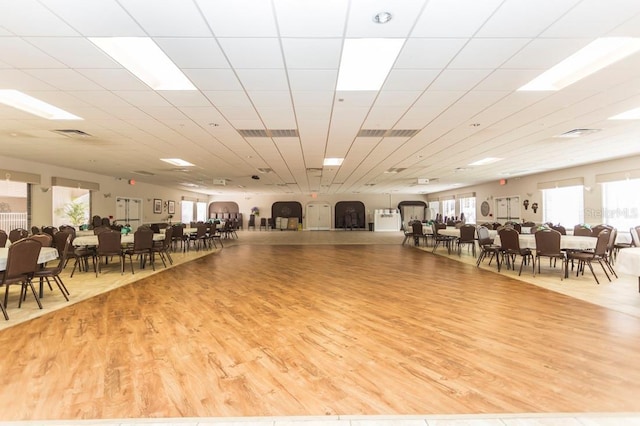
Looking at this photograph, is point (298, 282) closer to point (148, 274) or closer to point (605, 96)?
point (148, 274)

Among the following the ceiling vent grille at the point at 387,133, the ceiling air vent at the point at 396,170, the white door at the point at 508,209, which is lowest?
the white door at the point at 508,209

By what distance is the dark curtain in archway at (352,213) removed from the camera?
24.0 meters

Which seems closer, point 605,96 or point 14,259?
point 14,259

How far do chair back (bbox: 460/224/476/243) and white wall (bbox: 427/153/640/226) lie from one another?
448cm

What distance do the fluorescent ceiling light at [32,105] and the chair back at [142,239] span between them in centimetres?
260

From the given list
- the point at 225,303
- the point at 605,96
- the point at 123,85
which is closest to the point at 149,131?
the point at 123,85

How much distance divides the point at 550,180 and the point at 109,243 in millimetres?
14416

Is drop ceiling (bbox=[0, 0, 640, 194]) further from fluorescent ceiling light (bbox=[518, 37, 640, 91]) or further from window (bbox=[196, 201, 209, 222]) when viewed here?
window (bbox=[196, 201, 209, 222])

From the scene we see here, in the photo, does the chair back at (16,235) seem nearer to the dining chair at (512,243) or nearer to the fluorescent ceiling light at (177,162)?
the fluorescent ceiling light at (177,162)

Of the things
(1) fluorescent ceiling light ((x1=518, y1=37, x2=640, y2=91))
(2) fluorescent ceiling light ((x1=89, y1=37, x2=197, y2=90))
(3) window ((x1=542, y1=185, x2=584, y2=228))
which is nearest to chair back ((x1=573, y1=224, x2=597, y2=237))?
(3) window ((x1=542, y1=185, x2=584, y2=228))

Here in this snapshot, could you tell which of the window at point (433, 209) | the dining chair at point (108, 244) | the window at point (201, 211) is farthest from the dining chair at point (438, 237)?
the window at point (201, 211)

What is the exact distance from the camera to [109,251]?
6.41 m

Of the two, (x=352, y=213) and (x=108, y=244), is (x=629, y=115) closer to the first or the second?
(x=108, y=244)

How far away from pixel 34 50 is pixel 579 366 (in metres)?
5.71
